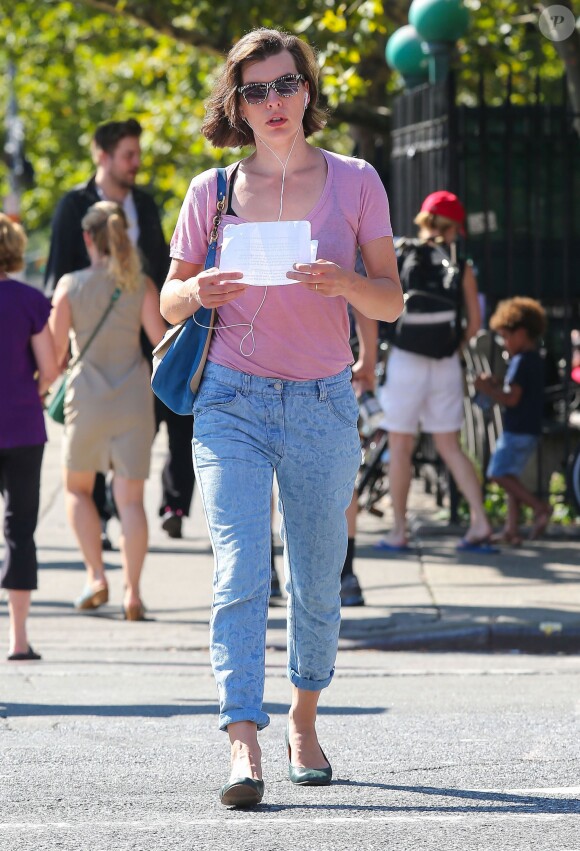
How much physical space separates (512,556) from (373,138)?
782 cm

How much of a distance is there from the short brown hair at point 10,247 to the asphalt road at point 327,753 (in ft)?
5.36

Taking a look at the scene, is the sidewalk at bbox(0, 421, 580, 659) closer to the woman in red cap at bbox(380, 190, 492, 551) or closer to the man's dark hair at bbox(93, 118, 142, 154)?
the woman in red cap at bbox(380, 190, 492, 551)

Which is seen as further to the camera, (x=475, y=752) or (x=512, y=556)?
(x=512, y=556)

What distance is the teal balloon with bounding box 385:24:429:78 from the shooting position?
35.9 feet

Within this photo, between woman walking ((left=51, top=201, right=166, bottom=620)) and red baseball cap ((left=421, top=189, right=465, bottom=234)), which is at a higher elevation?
red baseball cap ((left=421, top=189, right=465, bottom=234))

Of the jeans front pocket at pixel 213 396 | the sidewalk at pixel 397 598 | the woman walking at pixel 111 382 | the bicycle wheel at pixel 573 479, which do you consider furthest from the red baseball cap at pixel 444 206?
the jeans front pocket at pixel 213 396

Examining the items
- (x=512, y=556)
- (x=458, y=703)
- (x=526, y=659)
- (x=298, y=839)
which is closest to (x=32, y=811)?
(x=298, y=839)

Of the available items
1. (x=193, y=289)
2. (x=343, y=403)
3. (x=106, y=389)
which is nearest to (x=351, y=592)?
(x=106, y=389)

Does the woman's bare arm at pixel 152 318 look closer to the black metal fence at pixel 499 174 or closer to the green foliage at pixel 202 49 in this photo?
the black metal fence at pixel 499 174

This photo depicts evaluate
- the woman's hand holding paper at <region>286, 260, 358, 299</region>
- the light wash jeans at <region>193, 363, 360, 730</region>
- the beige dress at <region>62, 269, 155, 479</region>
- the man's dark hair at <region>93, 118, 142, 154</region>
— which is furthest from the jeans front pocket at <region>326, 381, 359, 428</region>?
the man's dark hair at <region>93, 118, 142, 154</region>

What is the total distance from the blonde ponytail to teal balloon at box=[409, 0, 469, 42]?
3.61 metres

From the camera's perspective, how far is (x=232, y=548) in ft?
13.7

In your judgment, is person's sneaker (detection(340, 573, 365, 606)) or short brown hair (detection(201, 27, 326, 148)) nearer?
short brown hair (detection(201, 27, 326, 148))

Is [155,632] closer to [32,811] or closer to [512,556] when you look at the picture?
[512,556]
